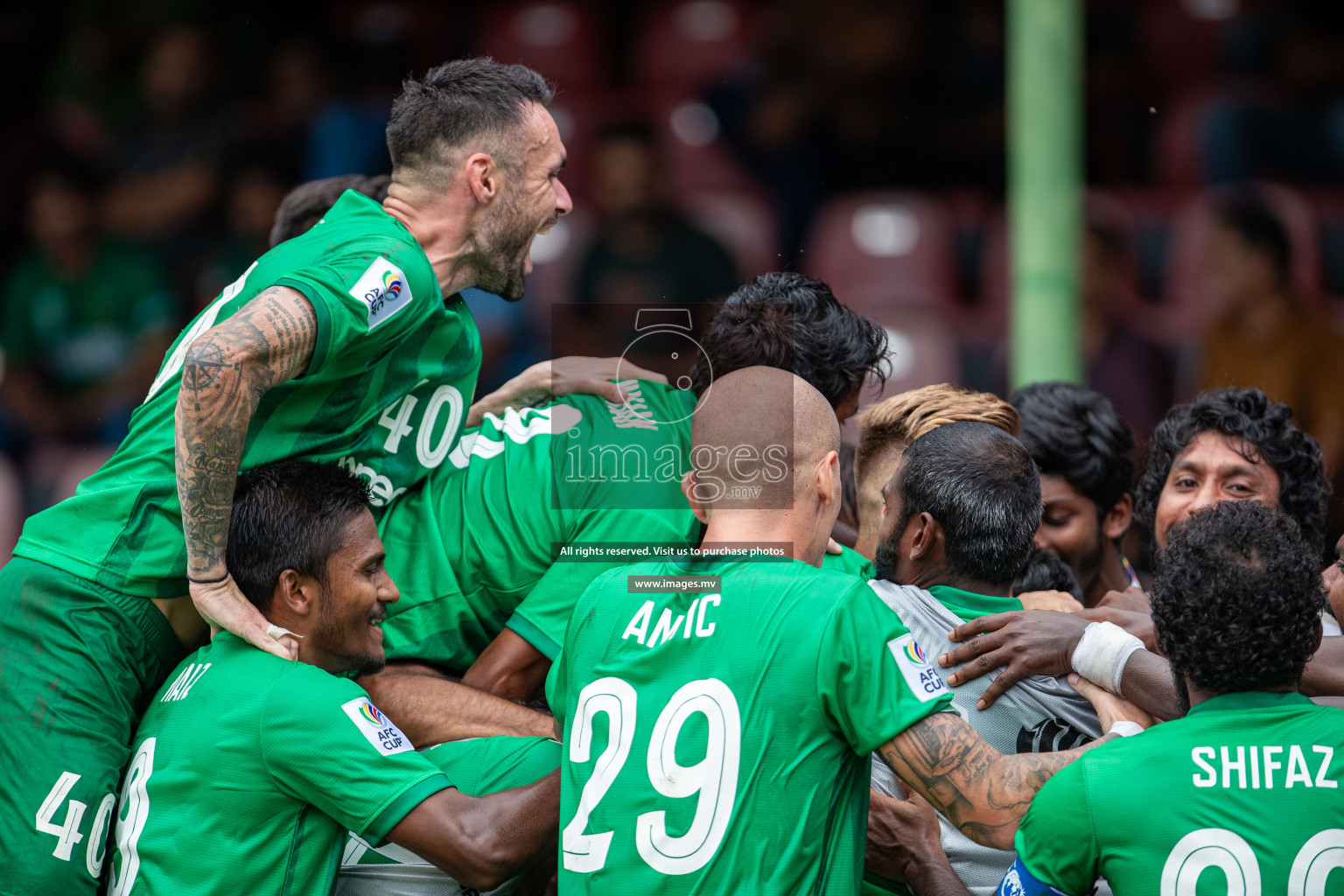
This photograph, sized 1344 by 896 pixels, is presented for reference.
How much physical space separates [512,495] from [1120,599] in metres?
1.48

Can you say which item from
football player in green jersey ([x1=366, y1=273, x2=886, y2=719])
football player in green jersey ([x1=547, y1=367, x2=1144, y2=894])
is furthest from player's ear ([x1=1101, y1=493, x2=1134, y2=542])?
football player in green jersey ([x1=547, y1=367, x2=1144, y2=894])

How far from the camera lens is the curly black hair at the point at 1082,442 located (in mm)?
3701

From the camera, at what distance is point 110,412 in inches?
296

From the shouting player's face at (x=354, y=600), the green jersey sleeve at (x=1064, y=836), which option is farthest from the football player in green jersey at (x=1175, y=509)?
the shouting player's face at (x=354, y=600)

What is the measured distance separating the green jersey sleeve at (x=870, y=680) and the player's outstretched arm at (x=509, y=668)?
1063 mm

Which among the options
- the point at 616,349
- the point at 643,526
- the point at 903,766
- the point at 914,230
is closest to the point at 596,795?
the point at 903,766

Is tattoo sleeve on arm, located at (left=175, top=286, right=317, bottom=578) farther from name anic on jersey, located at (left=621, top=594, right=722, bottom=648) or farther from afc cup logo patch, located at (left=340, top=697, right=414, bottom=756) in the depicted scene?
name anic on jersey, located at (left=621, top=594, right=722, bottom=648)

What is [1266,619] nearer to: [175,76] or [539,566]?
[539,566]

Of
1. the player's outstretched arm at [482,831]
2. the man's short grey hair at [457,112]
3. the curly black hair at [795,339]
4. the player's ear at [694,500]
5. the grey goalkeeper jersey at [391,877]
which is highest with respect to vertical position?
the man's short grey hair at [457,112]

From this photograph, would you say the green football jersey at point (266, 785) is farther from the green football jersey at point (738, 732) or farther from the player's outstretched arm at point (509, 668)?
the player's outstretched arm at point (509, 668)

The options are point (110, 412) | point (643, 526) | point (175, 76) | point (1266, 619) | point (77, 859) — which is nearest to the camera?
point (1266, 619)

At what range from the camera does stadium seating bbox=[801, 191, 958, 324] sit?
298 inches

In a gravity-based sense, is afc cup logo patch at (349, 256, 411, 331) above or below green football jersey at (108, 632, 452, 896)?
above

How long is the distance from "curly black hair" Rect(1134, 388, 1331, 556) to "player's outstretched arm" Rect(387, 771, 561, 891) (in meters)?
1.79
